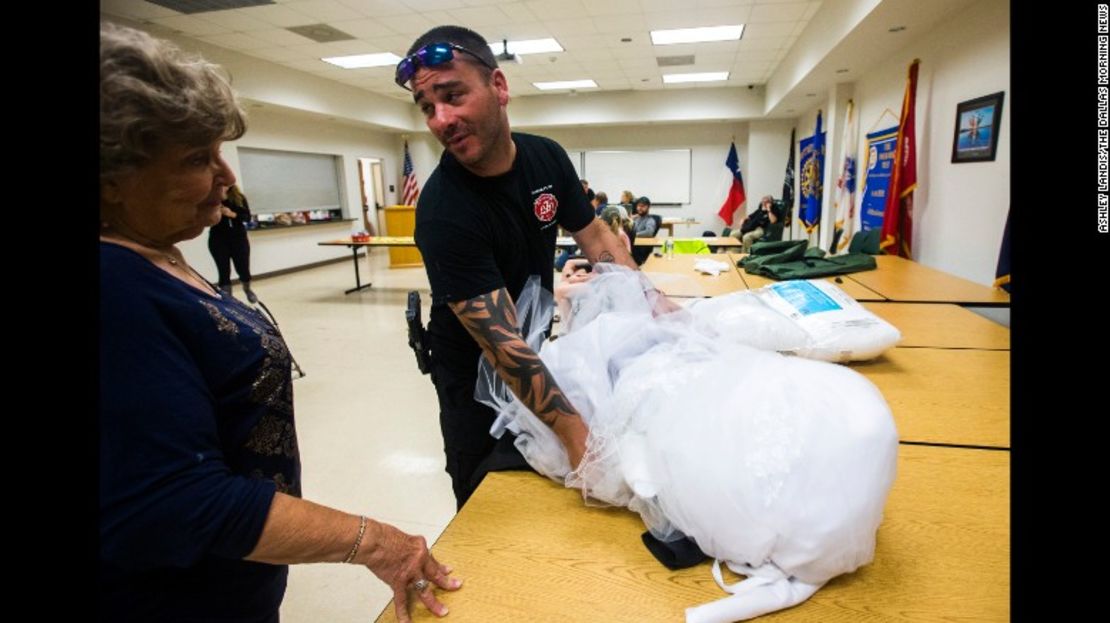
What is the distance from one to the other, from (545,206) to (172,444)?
3.24 feet

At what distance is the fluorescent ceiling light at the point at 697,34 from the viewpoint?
6.48m

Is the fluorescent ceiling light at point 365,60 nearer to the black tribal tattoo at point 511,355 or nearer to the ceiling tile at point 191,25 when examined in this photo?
the ceiling tile at point 191,25

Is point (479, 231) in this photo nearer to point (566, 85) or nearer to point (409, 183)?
point (566, 85)

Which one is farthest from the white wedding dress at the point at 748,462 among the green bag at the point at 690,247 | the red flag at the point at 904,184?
the red flag at the point at 904,184

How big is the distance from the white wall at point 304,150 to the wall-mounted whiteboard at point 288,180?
128 millimetres

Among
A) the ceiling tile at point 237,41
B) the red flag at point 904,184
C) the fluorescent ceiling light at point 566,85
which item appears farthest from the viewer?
the fluorescent ceiling light at point 566,85

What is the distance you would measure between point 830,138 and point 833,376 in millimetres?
7614

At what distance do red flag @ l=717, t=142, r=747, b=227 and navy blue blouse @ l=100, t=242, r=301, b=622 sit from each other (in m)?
11.2

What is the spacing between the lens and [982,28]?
361cm

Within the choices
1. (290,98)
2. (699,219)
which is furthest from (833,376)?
(699,219)

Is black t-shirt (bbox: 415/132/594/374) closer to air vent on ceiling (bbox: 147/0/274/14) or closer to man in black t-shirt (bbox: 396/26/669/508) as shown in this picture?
man in black t-shirt (bbox: 396/26/669/508)

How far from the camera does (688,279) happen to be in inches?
126

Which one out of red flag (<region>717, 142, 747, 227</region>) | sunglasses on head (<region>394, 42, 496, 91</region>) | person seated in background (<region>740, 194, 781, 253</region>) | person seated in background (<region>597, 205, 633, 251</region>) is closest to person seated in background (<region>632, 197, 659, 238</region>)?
person seated in background (<region>740, 194, 781, 253</region>)

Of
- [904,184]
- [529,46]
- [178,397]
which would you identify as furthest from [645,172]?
[178,397]
